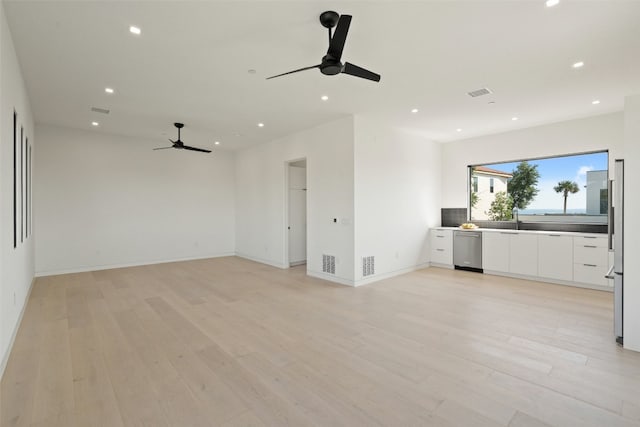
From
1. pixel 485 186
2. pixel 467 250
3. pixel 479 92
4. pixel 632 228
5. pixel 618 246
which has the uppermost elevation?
pixel 479 92

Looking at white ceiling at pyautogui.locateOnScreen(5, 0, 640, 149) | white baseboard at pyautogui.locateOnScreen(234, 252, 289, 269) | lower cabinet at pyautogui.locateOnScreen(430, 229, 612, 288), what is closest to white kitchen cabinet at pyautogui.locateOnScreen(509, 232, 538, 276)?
lower cabinet at pyautogui.locateOnScreen(430, 229, 612, 288)

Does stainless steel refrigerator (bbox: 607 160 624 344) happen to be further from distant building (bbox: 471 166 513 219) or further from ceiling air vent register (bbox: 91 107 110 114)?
ceiling air vent register (bbox: 91 107 110 114)

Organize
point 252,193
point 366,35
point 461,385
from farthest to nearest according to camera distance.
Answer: point 252,193 < point 366,35 < point 461,385

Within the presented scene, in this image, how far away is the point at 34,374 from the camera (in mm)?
2557

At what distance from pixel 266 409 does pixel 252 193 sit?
21.5 ft

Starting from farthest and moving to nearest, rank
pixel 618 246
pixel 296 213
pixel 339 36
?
pixel 296 213, pixel 618 246, pixel 339 36

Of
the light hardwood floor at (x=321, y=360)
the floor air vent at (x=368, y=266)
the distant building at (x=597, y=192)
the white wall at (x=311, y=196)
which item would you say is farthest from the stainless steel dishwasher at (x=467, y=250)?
the white wall at (x=311, y=196)

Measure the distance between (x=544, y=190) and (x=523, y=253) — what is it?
1.54 m

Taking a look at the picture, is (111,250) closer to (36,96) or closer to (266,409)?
(36,96)

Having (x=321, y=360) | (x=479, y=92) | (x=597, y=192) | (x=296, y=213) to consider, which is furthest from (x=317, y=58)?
(x=597, y=192)

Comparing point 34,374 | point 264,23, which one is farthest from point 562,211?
point 34,374

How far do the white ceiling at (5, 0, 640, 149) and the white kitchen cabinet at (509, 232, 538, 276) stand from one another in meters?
2.24

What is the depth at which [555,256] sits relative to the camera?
5.44 m

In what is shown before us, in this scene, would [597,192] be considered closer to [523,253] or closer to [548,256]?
[548,256]
